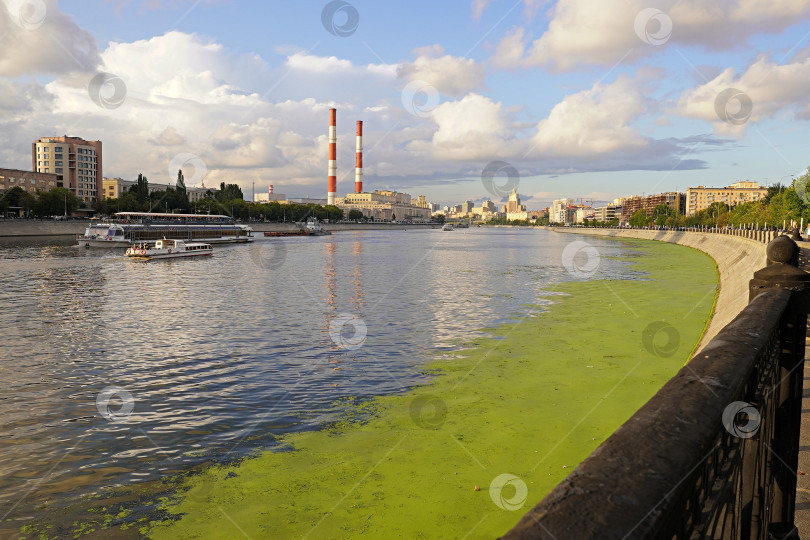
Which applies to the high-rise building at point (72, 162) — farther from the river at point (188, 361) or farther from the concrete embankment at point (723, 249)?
the concrete embankment at point (723, 249)

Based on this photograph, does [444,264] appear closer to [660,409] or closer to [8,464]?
[8,464]

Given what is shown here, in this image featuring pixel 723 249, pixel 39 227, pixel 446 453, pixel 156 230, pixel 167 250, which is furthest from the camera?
pixel 39 227

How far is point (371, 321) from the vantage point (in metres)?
23.8

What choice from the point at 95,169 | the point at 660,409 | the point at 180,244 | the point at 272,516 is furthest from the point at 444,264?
the point at 95,169

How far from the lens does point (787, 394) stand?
14.0 feet

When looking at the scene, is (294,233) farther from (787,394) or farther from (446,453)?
(787,394)

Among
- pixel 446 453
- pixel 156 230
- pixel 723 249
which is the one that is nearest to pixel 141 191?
pixel 156 230

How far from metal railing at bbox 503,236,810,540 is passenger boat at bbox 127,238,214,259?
6383 centimetres

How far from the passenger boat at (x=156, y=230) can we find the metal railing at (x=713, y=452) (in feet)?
277

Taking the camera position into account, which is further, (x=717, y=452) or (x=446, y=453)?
(x=446, y=453)

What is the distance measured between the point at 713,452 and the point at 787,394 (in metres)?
2.63

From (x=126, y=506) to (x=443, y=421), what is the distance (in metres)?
5.93

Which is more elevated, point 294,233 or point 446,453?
point 294,233

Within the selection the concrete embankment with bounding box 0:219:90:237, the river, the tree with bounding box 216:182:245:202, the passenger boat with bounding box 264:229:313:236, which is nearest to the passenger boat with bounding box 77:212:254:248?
the concrete embankment with bounding box 0:219:90:237
